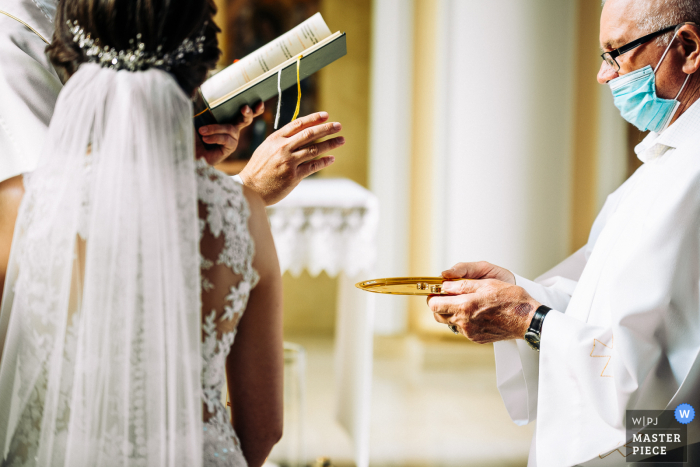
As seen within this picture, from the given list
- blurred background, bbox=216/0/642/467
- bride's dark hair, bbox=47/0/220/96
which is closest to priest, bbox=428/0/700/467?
bride's dark hair, bbox=47/0/220/96

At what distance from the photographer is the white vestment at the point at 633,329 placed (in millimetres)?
1581

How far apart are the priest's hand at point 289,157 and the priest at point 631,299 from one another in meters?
0.60

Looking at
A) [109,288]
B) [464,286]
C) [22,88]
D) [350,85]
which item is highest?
[350,85]

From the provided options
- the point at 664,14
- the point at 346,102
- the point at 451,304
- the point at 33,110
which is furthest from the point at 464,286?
the point at 346,102

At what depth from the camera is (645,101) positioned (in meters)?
1.87

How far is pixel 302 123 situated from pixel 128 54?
0.76 meters

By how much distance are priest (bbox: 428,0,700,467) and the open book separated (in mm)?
845

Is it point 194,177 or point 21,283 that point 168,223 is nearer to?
point 194,177

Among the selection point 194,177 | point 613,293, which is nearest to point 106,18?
point 194,177

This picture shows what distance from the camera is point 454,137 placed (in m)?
5.42

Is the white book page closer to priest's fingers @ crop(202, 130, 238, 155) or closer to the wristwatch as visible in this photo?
priest's fingers @ crop(202, 130, 238, 155)

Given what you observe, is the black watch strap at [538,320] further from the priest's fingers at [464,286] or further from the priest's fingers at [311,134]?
the priest's fingers at [311,134]

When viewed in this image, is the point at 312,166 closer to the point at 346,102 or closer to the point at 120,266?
the point at 120,266

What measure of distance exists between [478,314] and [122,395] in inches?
41.0
